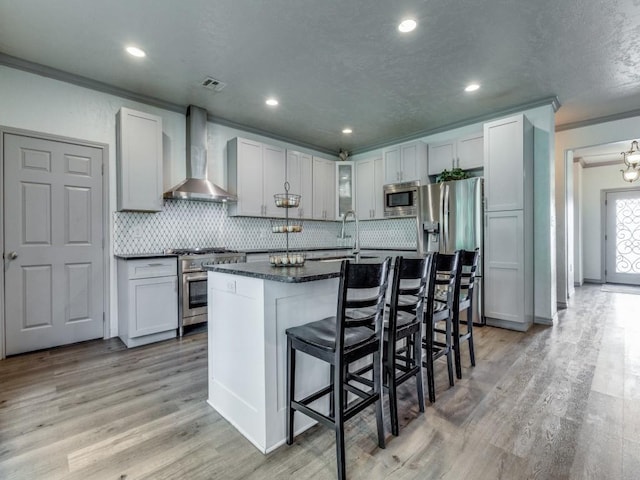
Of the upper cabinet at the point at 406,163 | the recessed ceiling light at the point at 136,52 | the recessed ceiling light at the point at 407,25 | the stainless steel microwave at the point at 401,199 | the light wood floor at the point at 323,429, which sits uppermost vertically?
the recessed ceiling light at the point at 136,52

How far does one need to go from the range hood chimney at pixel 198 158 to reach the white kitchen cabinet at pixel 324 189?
1.83 meters

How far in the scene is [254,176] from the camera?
4.71 m

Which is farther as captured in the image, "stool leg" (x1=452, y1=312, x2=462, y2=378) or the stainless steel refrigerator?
the stainless steel refrigerator

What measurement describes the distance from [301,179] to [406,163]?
175cm

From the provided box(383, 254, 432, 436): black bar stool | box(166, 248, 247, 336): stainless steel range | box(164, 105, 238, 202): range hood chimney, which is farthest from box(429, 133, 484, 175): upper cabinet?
box(166, 248, 247, 336): stainless steel range

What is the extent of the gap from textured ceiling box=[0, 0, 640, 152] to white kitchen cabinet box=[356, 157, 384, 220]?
1458mm

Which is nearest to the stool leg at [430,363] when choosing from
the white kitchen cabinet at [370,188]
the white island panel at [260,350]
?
the white island panel at [260,350]

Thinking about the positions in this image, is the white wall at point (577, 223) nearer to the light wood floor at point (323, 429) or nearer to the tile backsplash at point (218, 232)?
the tile backsplash at point (218, 232)

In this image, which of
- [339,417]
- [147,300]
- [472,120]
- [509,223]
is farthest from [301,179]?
[339,417]

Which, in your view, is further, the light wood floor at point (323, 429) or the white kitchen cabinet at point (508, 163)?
the white kitchen cabinet at point (508, 163)

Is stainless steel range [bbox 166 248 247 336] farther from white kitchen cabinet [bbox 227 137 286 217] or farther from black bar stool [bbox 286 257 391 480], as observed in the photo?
black bar stool [bbox 286 257 391 480]

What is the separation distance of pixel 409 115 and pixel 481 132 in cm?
104

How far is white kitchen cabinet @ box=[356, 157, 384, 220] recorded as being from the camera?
221 inches

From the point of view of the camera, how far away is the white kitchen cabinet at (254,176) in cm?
456
